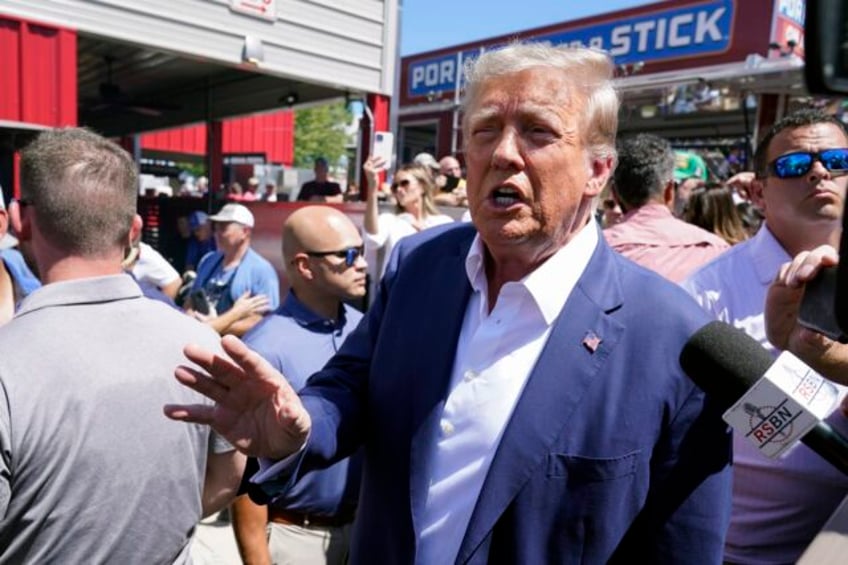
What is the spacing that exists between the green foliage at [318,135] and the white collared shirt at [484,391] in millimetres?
39993

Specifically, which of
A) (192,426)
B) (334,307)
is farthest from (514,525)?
(334,307)

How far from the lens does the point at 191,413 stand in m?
1.40

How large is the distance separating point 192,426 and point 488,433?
0.86 m

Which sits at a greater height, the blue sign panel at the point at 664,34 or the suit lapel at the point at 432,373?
the blue sign panel at the point at 664,34

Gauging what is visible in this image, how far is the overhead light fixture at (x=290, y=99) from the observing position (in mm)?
10242

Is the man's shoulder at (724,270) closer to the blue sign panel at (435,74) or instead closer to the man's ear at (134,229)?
the man's ear at (134,229)

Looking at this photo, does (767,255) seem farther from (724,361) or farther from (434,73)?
(434,73)

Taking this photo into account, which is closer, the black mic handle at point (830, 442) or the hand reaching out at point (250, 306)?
the black mic handle at point (830, 442)

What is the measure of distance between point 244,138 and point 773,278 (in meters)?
23.9

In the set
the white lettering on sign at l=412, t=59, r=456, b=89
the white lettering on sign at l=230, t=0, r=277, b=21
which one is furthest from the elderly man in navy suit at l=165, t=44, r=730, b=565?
the white lettering on sign at l=412, t=59, r=456, b=89

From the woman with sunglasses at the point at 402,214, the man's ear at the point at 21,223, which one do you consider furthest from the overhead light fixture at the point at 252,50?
the man's ear at the point at 21,223

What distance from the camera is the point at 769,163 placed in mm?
2289

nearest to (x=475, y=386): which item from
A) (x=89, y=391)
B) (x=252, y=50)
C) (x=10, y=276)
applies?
(x=89, y=391)

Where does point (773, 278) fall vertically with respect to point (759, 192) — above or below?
below
